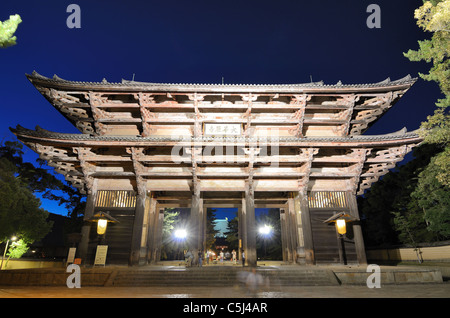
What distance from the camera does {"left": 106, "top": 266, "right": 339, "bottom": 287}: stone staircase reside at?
891 centimetres

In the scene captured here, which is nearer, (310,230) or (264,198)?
(310,230)

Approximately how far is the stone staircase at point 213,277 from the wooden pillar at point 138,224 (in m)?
2.00

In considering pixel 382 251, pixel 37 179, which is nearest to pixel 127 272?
pixel 37 179

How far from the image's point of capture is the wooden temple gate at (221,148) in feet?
38.7

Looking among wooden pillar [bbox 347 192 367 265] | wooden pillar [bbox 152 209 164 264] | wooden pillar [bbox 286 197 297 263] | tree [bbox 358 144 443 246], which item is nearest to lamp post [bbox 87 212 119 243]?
wooden pillar [bbox 152 209 164 264]

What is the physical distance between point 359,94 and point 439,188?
8799 mm

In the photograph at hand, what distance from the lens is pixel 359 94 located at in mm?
12445

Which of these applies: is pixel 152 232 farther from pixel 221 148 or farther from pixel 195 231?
pixel 221 148

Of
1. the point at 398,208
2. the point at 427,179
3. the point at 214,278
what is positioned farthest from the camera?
the point at 398,208

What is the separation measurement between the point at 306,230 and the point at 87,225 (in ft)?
37.7

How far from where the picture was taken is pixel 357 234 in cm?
1227

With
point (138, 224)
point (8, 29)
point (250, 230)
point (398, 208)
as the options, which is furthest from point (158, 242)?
point (398, 208)
